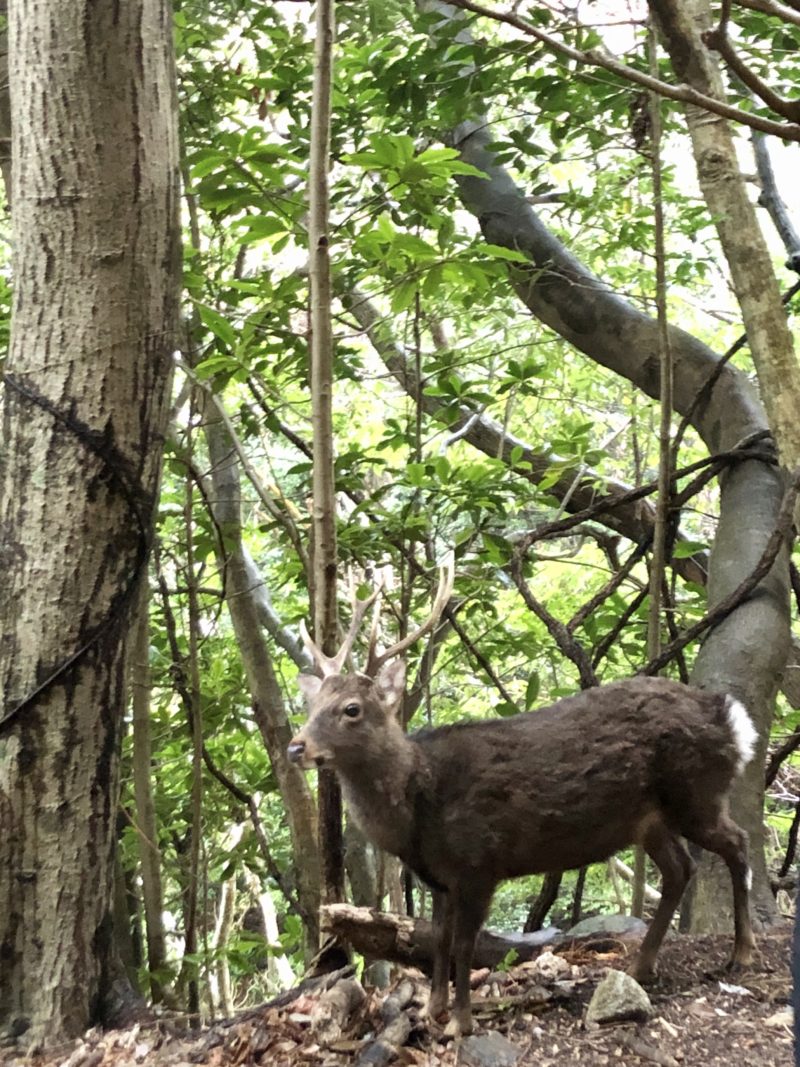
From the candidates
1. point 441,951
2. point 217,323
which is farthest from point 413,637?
point 217,323

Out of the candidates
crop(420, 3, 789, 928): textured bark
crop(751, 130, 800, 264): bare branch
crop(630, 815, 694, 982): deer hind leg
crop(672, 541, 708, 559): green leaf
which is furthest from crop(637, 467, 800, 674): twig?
crop(751, 130, 800, 264): bare branch

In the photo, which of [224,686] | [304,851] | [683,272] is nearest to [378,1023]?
[304,851]

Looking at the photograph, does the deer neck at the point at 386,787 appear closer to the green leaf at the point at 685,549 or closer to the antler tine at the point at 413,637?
the antler tine at the point at 413,637

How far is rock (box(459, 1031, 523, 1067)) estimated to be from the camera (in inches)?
95.2

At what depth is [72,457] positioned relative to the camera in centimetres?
274

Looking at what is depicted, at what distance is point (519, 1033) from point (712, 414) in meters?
2.84

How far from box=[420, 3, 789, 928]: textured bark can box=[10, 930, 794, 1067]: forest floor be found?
0.63 meters

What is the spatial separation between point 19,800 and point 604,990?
1.58 metres

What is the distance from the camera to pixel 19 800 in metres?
2.64

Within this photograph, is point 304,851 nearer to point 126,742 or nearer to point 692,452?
point 126,742

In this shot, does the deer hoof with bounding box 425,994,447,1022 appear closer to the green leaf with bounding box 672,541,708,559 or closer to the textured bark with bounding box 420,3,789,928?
the textured bark with bounding box 420,3,789,928

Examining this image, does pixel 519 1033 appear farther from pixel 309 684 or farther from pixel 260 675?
pixel 260 675

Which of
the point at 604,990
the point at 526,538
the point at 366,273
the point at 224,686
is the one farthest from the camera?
the point at 224,686

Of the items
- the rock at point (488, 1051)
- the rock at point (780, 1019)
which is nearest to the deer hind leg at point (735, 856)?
the rock at point (780, 1019)
